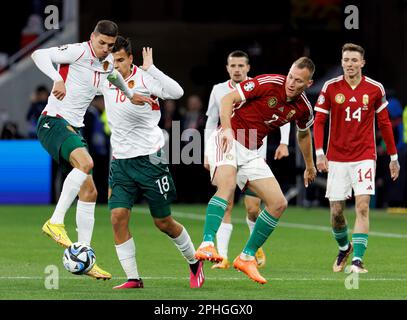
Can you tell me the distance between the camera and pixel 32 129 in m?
26.0

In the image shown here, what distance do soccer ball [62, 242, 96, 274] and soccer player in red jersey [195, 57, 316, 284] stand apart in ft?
3.71

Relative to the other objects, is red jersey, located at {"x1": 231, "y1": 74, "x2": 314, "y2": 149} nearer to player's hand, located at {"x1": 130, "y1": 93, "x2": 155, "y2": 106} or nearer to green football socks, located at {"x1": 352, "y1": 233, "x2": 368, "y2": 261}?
player's hand, located at {"x1": 130, "y1": 93, "x2": 155, "y2": 106}

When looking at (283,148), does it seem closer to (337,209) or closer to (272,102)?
(337,209)

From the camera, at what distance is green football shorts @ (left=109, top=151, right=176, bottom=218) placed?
11914 mm

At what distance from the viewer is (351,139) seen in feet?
45.7

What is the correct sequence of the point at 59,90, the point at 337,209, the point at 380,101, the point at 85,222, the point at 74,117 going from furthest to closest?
the point at 337,209 < the point at 380,101 < the point at 74,117 < the point at 85,222 < the point at 59,90

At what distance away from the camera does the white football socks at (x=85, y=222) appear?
42.0 feet

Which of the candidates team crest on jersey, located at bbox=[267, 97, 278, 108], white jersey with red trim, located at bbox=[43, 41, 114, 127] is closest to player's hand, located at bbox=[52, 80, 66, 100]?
white jersey with red trim, located at bbox=[43, 41, 114, 127]

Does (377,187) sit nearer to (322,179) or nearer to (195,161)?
(322,179)

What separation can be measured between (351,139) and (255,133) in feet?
5.91

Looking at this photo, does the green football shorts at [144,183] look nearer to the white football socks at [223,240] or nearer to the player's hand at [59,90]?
the player's hand at [59,90]

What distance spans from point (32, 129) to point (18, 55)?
6.75m

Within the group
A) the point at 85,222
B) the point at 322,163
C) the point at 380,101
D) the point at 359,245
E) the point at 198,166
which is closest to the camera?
the point at 85,222

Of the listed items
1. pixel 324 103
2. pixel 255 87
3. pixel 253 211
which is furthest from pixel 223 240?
pixel 255 87
